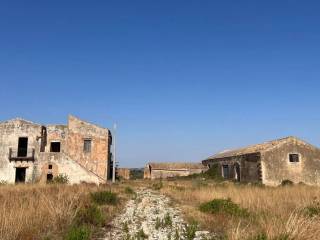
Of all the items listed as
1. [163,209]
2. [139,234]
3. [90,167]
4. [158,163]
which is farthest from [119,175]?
[139,234]

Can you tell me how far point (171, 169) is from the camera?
158 ft

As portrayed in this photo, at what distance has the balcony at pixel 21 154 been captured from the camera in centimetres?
3538

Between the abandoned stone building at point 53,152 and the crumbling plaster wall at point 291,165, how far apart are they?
15648mm

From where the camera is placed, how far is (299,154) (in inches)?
1324

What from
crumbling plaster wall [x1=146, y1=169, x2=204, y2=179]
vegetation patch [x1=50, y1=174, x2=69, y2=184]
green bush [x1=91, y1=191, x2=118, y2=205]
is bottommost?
green bush [x1=91, y1=191, x2=118, y2=205]

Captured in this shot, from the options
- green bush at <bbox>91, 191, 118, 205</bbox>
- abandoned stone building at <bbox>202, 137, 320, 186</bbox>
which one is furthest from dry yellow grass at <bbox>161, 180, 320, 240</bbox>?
abandoned stone building at <bbox>202, 137, 320, 186</bbox>

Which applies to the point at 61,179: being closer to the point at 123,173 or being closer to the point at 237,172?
the point at 237,172

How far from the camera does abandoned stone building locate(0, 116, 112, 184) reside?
3381 cm

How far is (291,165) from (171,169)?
18390mm

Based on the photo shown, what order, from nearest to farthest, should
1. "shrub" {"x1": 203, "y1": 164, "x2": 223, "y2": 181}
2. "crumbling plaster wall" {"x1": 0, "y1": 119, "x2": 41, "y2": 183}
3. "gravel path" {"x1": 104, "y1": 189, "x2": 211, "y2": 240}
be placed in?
"gravel path" {"x1": 104, "y1": 189, "x2": 211, "y2": 240} < "crumbling plaster wall" {"x1": 0, "y1": 119, "x2": 41, "y2": 183} < "shrub" {"x1": 203, "y1": 164, "x2": 223, "y2": 181}

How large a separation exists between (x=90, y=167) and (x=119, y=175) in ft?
40.2

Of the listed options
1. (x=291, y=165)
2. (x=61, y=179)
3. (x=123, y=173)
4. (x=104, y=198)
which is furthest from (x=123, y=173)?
(x=104, y=198)

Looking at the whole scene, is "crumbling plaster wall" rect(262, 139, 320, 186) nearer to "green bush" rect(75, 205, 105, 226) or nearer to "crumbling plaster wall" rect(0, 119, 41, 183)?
"crumbling plaster wall" rect(0, 119, 41, 183)

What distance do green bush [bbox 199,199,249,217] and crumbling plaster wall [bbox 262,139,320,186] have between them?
21239 mm
